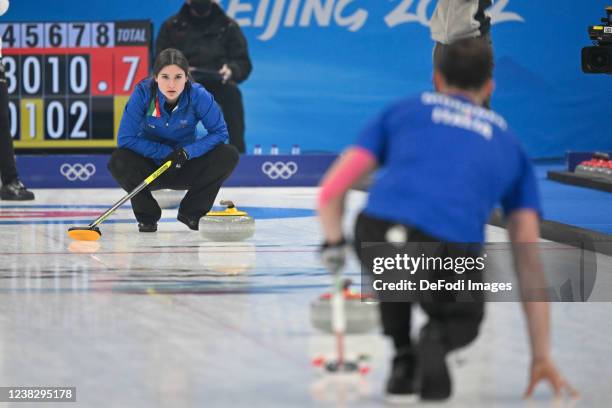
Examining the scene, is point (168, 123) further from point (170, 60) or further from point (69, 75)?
point (69, 75)

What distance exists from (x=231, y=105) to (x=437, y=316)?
26.0 ft

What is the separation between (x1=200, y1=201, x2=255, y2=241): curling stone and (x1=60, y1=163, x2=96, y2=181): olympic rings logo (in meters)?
4.56

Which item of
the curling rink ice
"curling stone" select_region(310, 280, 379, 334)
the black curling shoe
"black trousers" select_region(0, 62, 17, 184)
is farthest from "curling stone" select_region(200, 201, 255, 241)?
"black trousers" select_region(0, 62, 17, 184)

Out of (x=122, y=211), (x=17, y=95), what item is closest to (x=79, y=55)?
(x=17, y=95)

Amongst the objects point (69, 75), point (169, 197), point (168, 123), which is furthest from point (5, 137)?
point (168, 123)

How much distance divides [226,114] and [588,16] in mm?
3902

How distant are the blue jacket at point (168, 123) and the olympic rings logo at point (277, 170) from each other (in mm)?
4234

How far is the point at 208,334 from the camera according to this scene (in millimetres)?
3637

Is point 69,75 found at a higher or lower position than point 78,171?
higher

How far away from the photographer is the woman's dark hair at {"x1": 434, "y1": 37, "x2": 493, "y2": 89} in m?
2.80

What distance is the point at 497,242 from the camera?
6.12 m

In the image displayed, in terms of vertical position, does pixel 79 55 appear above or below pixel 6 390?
above

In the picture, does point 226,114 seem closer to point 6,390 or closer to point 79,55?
point 79,55

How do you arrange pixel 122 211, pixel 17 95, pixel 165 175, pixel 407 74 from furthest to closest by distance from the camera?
1. pixel 407 74
2. pixel 17 95
3. pixel 122 211
4. pixel 165 175
